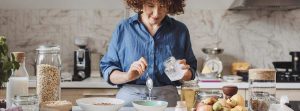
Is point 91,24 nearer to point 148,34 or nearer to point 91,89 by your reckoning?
point 91,89

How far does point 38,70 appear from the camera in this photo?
6.12 ft

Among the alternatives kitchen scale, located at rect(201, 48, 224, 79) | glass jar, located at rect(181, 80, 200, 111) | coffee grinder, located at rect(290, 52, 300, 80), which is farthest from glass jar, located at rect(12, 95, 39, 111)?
coffee grinder, located at rect(290, 52, 300, 80)

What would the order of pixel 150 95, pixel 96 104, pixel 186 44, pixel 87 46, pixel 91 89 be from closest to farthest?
pixel 96 104 → pixel 150 95 → pixel 186 44 → pixel 91 89 → pixel 87 46

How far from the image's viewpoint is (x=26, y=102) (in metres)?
1.62

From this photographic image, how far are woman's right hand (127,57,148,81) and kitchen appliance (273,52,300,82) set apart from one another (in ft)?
5.76

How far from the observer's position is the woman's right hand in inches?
77.8

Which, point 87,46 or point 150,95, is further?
point 87,46

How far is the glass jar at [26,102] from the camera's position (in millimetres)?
1608

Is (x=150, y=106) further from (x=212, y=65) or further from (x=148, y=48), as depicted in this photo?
(x=212, y=65)

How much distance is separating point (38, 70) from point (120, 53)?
61cm

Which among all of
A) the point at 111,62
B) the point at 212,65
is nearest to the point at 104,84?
the point at 212,65

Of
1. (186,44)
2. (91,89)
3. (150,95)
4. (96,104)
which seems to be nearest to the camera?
(96,104)

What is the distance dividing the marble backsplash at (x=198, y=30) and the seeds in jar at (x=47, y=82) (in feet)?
7.07

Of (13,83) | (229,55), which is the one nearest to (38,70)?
(13,83)
